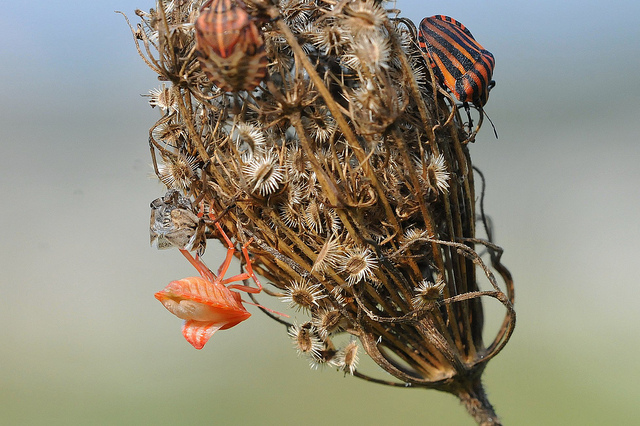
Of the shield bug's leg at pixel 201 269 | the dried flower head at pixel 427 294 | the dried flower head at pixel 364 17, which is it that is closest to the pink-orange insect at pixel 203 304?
the shield bug's leg at pixel 201 269

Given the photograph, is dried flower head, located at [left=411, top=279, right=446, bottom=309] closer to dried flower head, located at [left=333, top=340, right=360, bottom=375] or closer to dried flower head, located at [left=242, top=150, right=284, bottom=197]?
dried flower head, located at [left=333, top=340, right=360, bottom=375]

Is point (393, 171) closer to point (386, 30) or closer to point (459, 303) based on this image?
point (386, 30)

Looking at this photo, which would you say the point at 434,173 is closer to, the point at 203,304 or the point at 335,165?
the point at 335,165

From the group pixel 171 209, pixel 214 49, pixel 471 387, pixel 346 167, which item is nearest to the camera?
pixel 214 49

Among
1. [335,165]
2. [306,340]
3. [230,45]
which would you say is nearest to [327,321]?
[306,340]

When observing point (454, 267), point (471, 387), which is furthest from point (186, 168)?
point (471, 387)

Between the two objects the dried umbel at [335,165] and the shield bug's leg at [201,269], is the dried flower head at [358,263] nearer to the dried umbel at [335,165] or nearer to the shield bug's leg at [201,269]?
the dried umbel at [335,165]
